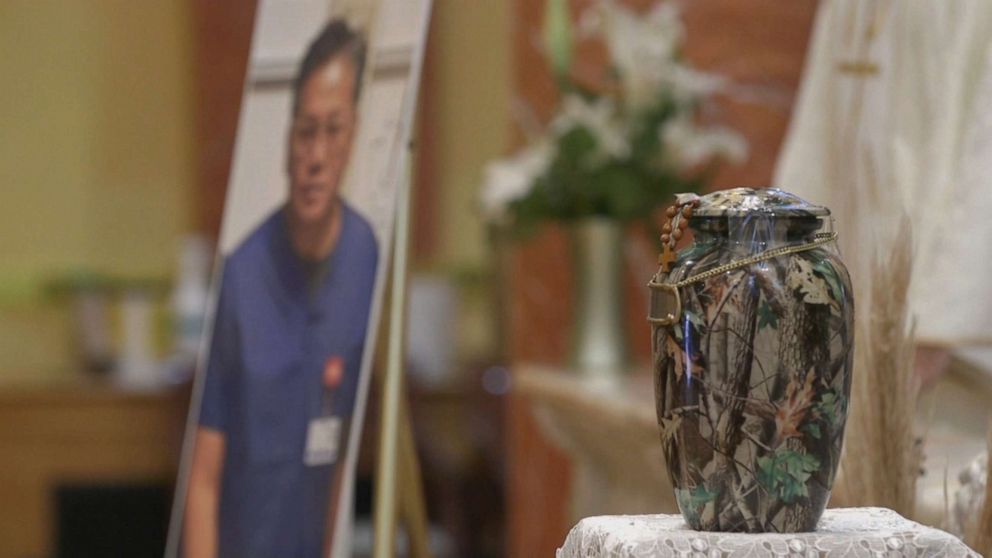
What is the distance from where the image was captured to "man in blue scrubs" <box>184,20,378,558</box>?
65.1 inches

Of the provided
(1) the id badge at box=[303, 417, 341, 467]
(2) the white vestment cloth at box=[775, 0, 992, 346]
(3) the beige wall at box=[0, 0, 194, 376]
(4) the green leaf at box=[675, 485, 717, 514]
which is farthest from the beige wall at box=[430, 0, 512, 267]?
(4) the green leaf at box=[675, 485, 717, 514]

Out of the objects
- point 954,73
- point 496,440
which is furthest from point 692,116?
point 496,440

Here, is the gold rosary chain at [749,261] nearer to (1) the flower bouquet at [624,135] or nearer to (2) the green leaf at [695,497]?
(2) the green leaf at [695,497]

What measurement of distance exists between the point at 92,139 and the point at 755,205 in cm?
Answer: 410

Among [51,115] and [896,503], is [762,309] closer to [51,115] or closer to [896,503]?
[896,503]

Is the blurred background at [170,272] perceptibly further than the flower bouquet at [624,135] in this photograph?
Yes

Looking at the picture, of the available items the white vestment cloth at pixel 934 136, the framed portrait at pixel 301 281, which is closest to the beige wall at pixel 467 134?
the white vestment cloth at pixel 934 136

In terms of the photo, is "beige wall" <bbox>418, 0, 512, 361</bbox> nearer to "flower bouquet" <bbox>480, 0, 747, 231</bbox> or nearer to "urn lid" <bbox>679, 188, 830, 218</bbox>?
"flower bouquet" <bbox>480, 0, 747, 231</bbox>

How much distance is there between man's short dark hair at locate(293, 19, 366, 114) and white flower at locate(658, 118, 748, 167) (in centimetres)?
114

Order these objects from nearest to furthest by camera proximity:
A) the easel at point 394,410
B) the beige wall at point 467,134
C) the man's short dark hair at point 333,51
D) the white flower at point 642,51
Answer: the easel at point 394,410 → the man's short dark hair at point 333,51 → the white flower at point 642,51 → the beige wall at point 467,134

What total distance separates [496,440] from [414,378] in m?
0.36

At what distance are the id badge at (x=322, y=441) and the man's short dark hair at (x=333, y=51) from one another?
0.36m

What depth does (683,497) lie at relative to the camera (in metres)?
1.05

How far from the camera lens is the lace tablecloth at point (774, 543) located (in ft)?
3.26
